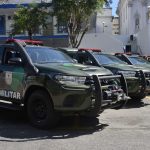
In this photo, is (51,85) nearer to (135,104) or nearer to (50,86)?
(50,86)

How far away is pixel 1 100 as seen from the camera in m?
10.2

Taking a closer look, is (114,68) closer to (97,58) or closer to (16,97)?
(97,58)

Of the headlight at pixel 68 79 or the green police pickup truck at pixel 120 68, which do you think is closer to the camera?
the headlight at pixel 68 79

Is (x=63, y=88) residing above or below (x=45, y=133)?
above

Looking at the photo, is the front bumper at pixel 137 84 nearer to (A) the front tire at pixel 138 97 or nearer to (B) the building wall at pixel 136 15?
(A) the front tire at pixel 138 97

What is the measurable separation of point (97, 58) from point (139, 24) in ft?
101

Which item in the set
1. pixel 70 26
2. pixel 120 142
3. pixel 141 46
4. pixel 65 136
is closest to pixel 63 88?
pixel 65 136

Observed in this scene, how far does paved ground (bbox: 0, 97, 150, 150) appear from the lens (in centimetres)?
765

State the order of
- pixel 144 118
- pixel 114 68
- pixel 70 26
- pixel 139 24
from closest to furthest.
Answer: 1. pixel 144 118
2. pixel 114 68
3. pixel 70 26
4. pixel 139 24

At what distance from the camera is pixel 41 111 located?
9125mm

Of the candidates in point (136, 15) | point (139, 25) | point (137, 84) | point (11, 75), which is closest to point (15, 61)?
point (11, 75)

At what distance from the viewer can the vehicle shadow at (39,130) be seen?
843 centimetres

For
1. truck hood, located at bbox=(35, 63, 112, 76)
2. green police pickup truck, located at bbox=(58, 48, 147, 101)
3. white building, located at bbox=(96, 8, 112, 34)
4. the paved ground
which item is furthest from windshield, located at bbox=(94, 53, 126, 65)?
white building, located at bbox=(96, 8, 112, 34)

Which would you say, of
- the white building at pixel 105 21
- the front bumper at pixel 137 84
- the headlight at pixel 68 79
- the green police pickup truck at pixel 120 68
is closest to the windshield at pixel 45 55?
the headlight at pixel 68 79
